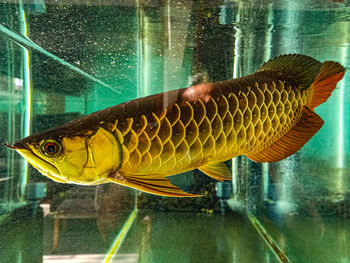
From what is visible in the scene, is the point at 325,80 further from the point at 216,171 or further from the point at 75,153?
the point at 75,153

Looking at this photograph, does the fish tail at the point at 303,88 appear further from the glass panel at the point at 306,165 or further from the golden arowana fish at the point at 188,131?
the glass panel at the point at 306,165

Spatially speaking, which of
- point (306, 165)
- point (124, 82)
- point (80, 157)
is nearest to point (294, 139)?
point (80, 157)

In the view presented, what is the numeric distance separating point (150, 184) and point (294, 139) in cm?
52

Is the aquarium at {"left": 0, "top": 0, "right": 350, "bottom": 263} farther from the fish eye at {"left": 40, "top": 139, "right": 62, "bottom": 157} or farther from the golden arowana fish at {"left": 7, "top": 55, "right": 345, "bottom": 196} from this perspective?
the fish eye at {"left": 40, "top": 139, "right": 62, "bottom": 157}

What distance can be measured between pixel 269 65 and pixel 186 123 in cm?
38

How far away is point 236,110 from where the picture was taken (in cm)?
73

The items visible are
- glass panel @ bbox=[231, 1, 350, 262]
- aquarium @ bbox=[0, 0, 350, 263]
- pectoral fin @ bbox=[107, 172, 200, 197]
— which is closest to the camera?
pectoral fin @ bbox=[107, 172, 200, 197]

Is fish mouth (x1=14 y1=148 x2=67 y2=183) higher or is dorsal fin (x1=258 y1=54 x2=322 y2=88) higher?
dorsal fin (x1=258 y1=54 x2=322 y2=88)

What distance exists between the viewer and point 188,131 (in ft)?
2.23

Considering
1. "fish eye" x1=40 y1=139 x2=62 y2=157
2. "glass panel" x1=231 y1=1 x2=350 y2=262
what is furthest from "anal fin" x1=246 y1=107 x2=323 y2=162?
"glass panel" x1=231 y1=1 x2=350 y2=262

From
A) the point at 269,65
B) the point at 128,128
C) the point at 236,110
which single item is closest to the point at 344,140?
the point at 269,65

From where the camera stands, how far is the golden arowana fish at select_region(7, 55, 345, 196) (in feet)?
2.05

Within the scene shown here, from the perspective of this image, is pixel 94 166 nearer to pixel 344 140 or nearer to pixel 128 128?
pixel 128 128

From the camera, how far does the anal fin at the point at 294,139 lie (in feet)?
2.69
